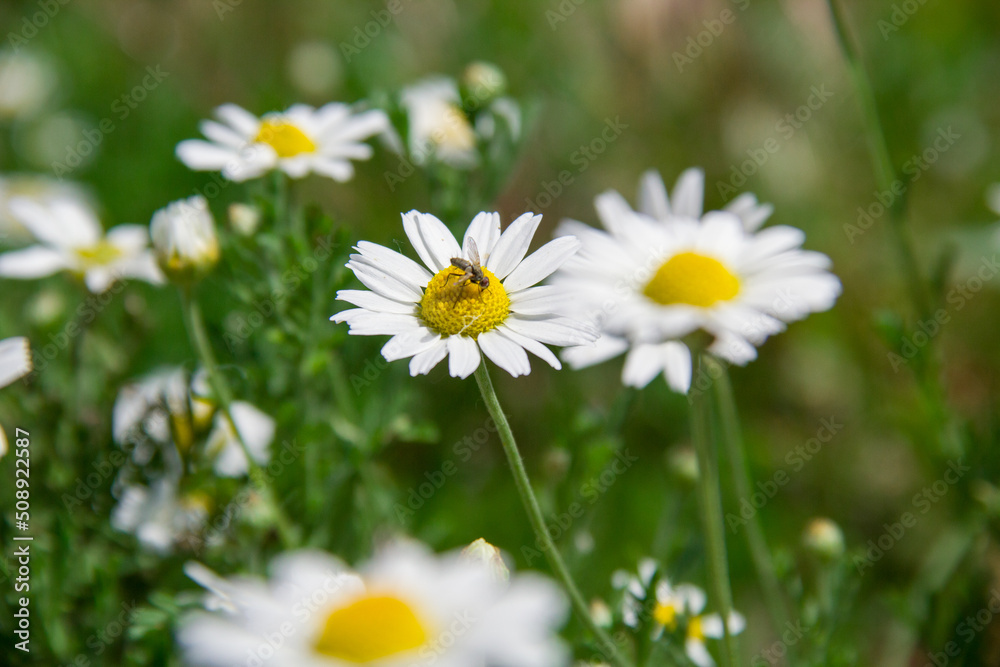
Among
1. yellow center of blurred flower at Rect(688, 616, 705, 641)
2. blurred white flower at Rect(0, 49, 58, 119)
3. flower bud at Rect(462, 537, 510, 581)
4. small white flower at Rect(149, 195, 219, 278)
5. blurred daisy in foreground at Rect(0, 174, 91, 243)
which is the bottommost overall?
yellow center of blurred flower at Rect(688, 616, 705, 641)

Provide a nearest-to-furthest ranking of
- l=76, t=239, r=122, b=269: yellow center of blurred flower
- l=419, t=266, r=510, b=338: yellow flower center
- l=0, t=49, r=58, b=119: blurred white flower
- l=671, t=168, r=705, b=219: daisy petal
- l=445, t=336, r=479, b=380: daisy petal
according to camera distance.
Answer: l=445, t=336, r=479, b=380: daisy petal → l=419, t=266, r=510, b=338: yellow flower center → l=671, t=168, r=705, b=219: daisy petal → l=76, t=239, r=122, b=269: yellow center of blurred flower → l=0, t=49, r=58, b=119: blurred white flower

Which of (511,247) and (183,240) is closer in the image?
(511,247)

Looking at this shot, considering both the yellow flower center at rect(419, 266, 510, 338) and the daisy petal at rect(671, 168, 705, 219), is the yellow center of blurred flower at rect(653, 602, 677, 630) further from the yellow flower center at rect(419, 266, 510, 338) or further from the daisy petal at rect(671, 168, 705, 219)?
the daisy petal at rect(671, 168, 705, 219)

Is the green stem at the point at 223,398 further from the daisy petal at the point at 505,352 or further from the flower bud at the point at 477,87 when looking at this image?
the flower bud at the point at 477,87

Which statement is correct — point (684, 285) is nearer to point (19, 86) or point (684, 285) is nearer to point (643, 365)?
point (643, 365)

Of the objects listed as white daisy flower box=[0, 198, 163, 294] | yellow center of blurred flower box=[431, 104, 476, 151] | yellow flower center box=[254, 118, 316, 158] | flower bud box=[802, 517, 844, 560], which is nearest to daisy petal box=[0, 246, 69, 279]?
white daisy flower box=[0, 198, 163, 294]

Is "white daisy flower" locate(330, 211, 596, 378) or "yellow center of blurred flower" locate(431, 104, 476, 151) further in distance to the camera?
"yellow center of blurred flower" locate(431, 104, 476, 151)

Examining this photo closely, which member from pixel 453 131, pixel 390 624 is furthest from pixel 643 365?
pixel 453 131
